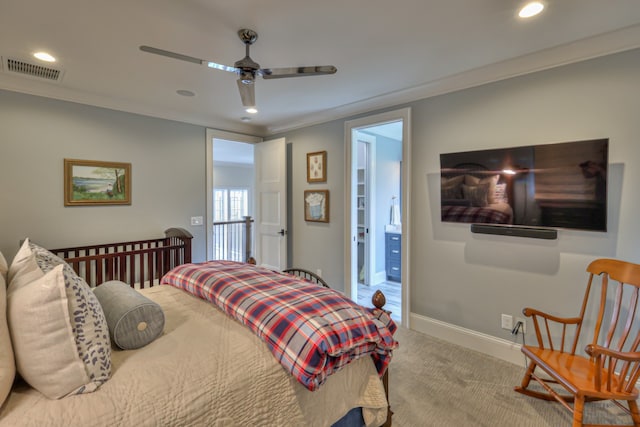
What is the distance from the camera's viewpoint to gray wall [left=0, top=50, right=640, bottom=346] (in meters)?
2.07

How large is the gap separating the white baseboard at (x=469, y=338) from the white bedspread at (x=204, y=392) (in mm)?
1599

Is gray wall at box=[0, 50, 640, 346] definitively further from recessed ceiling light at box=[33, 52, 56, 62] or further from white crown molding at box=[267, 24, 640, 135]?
recessed ceiling light at box=[33, 52, 56, 62]

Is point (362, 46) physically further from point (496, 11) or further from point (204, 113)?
point (204, 113)

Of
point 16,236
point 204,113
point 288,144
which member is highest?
point 204,113

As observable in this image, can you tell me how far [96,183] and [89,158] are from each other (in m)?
0.27

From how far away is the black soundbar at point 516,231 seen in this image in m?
2.26

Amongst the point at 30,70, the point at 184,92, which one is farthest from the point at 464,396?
the point at 30,70

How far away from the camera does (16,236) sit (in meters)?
2.82

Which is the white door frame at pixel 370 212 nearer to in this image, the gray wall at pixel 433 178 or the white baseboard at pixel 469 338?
the gray wall at pixel 433 178

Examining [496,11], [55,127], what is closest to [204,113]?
[55,127]

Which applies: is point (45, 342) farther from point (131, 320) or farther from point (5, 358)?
point (131, 320)

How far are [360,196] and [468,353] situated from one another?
108 inches

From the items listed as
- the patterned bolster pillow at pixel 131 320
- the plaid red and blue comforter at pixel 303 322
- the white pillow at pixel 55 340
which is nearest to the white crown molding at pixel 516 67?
the plaid red and blue comforter at pixel 303 322

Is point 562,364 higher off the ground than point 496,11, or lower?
lower
